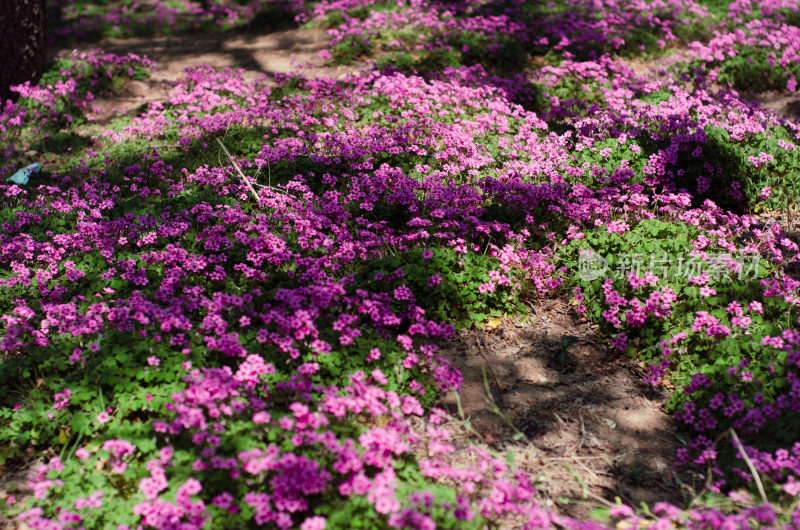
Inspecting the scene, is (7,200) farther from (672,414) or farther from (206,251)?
(672,414)

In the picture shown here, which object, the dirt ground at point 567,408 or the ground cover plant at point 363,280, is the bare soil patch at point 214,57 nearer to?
the ground cover plant at point 363,280

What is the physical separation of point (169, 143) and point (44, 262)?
3.14 meters

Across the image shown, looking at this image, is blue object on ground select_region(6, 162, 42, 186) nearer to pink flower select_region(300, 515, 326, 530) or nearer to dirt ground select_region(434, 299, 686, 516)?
dirt ground select_region(434, 299, 686, 516)

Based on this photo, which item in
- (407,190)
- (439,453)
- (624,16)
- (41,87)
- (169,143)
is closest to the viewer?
(439,453)

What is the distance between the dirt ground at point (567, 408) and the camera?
13.2ft

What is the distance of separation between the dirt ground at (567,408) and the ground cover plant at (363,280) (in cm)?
16

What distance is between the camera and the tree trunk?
916 centimetres

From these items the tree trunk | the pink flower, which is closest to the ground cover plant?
the pink flower

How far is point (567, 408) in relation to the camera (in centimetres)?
466

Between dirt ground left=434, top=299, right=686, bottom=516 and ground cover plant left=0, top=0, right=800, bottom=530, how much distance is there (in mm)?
156

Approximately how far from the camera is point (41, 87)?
388 inches

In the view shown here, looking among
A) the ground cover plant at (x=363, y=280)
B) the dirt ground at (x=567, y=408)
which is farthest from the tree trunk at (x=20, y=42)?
the dirt ground at (x=567, y=408)

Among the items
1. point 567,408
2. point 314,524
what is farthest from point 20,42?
point 567,408

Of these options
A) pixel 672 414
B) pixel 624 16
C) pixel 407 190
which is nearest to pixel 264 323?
pixel 407 190
